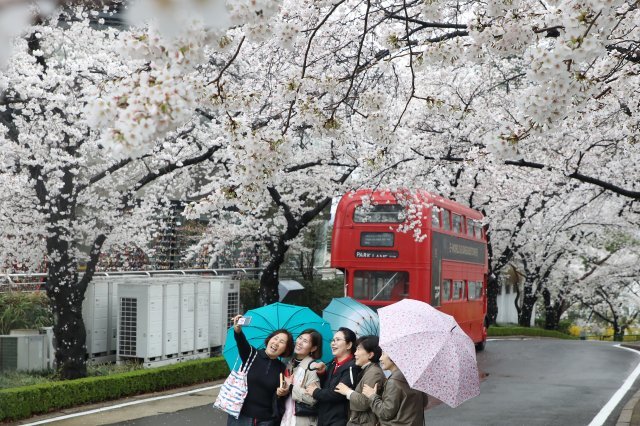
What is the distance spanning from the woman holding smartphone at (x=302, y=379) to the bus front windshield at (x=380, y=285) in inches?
482

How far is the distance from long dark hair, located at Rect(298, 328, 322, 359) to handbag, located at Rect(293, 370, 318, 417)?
0.24 meters

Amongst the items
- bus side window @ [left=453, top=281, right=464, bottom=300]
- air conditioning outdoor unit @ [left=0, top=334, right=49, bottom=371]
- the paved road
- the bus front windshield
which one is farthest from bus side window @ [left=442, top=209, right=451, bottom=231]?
air conditioning outdoor unit @ [left=0, top=334, right=49, bottom=371]

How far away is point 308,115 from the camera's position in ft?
28.8

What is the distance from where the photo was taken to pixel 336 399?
6.97m

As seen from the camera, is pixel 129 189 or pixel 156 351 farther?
pixel 156 351

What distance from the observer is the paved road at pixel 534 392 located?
1336 cm

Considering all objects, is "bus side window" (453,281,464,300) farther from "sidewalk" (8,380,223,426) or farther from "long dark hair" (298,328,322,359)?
"long dark hair" (298,328,322,359)

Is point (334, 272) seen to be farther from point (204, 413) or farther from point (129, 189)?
point (204, 413)

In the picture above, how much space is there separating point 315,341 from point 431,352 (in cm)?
105

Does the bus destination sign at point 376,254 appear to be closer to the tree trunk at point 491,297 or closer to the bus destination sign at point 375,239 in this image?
the bus destination sign at point 375,239

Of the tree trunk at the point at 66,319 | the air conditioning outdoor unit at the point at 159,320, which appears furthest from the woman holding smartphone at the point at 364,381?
the air conditioning outdoor unit at the point at 159,320

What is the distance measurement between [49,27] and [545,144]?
9.45 m

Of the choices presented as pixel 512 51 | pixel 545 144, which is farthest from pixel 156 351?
pixel 512 51

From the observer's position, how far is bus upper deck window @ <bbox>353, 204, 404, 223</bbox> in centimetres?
1961
